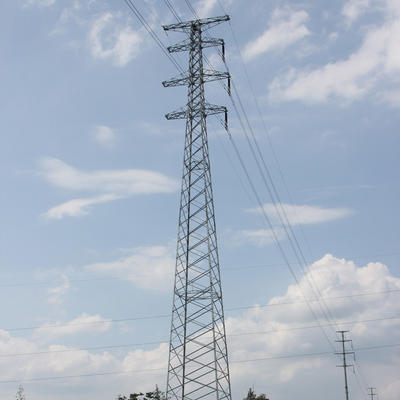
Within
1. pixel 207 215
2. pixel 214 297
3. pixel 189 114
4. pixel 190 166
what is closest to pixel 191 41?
pixel 189 114

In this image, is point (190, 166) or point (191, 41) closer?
point (190, 166)

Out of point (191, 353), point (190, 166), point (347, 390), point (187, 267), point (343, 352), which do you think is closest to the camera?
point (191, 353)

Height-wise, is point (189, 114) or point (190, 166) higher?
point (189, 114)

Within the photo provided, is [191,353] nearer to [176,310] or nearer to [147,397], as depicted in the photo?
[176,310]

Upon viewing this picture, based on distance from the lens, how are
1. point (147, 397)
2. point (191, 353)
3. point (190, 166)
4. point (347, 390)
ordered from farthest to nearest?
point (347, 390) → point (147, 397) → point (190, 166) → point (191, 353)

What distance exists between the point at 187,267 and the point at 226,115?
12211 millimetres

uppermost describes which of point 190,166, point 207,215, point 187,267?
point 190,166

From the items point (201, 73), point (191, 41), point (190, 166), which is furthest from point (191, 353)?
point (191, 41)

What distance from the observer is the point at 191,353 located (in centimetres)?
2870

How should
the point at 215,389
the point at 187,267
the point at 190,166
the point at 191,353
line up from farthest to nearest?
the point at 190,166
the point at 187,267
the point at 191,353
the point at 215,389

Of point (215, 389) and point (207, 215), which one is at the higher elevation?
point (207, 215)

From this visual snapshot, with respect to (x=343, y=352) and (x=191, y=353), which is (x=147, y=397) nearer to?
(x=191, y=353)

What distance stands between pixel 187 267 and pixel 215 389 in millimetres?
7995

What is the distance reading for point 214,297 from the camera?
2895 centimetres
